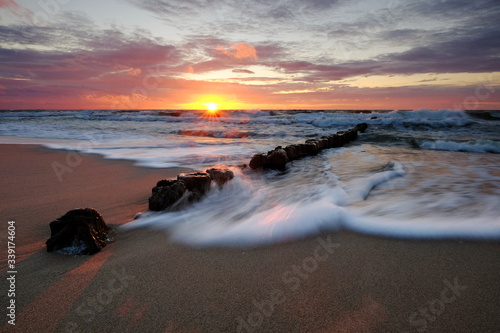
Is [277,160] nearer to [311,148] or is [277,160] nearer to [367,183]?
[367,183]

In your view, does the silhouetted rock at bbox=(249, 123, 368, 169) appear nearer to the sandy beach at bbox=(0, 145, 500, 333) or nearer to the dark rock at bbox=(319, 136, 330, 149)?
the dark rock at bbox=(319, 136, 330, 149)

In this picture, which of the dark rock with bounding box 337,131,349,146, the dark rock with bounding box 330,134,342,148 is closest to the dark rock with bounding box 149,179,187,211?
the dark rock with bounding box 330,134,342,148

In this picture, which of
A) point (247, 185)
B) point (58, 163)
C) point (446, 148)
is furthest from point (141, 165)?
point (446, 148)

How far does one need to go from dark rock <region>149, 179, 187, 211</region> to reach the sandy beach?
0.53 m

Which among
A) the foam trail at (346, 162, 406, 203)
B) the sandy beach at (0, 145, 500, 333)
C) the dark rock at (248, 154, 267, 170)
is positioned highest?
the dark rock at (248, 154, 267, 170)

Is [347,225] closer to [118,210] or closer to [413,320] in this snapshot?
[413,320]

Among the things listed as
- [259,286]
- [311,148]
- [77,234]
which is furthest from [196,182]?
[311,148]

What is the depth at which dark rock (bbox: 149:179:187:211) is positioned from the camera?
306cm

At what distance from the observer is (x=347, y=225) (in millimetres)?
2547

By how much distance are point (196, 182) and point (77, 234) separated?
150 centimetres

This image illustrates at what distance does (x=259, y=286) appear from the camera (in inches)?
66.0

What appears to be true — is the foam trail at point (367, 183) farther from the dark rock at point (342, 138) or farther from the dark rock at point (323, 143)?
the dark rock at point (342, 138)

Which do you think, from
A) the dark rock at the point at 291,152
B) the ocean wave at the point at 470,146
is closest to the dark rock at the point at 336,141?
the ocean wave at the point at 470,146

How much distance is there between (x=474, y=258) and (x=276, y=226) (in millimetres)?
1485
